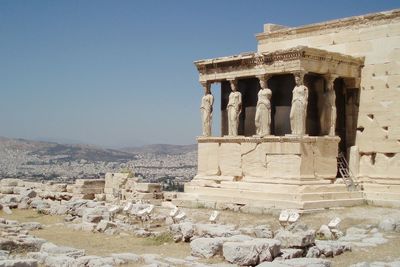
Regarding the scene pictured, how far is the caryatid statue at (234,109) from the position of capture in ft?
60.7

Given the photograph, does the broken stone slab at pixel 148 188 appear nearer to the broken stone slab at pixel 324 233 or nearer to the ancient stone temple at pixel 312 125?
the ancient stone temple at pixel 312 125

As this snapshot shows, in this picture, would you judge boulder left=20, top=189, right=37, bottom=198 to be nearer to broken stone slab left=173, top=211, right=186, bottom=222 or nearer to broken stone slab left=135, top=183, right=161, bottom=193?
broken stone slab left=135, top=183, right=161, bottom=193

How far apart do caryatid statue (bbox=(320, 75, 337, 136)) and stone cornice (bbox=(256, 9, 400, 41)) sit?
1.92 m

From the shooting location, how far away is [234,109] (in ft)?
60.8

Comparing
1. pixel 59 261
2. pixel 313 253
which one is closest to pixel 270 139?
pixel 313 253

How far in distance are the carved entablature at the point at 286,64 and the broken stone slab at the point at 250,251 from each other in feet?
24.0

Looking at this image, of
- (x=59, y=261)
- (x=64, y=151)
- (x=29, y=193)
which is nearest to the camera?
(x=59, y=261)

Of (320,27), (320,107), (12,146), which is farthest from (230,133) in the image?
(12,146)

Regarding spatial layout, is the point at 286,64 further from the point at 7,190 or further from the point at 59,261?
the point at 7,190

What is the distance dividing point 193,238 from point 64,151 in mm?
121957

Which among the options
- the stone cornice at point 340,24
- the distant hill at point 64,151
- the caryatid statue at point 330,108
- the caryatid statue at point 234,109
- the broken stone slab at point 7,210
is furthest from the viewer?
the distant hill at point 64,151

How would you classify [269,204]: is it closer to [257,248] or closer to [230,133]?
[230,133]

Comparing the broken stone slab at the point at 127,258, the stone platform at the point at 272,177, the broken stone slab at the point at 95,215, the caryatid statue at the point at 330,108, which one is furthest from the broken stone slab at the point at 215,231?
the caryatid statue at the point at 330,108

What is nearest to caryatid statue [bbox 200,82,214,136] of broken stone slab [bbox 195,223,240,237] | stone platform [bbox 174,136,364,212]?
stone platform [bbox 174,136,364,212]
